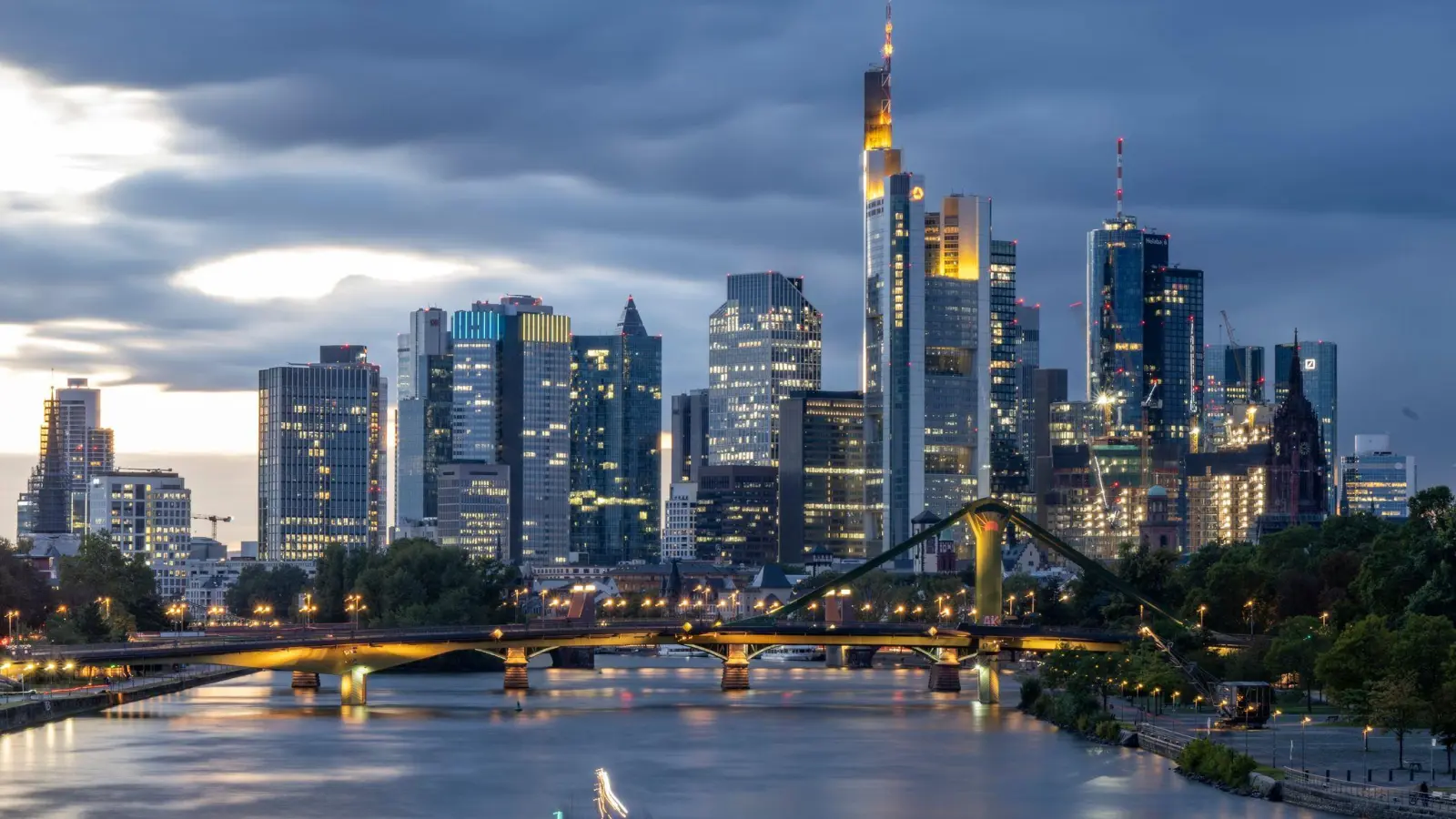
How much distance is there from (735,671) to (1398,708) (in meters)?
76.0

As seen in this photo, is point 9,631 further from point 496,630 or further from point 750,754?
point 750,754

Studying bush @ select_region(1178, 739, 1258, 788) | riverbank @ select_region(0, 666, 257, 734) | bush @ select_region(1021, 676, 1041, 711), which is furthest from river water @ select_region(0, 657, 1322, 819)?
riverbank @ select_region(0, 666, 257, 734)

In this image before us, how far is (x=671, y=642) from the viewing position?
144 metres

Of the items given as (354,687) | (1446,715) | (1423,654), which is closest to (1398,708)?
(1446,715)

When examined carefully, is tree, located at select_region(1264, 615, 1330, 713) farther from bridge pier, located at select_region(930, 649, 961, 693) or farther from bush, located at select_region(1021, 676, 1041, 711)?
bridge pier, located at select_region(930, 649, 961, 693)

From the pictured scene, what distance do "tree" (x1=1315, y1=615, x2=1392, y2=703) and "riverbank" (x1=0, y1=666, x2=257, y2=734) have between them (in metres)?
60.2

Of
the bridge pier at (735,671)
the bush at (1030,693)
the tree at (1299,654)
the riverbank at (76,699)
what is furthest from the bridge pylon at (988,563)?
the riverbank at (76,699)

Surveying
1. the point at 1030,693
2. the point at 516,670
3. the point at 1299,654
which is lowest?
the point at 516,670

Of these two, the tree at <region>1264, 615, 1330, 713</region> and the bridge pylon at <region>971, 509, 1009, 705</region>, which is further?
the bridge pylon at <region>971, 509, 1009, 705</region>

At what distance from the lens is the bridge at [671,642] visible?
12862cm

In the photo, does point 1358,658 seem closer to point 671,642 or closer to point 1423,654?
point 1423,654

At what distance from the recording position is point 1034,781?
302 feet

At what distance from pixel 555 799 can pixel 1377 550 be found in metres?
53.0

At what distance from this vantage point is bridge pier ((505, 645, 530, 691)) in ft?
494
